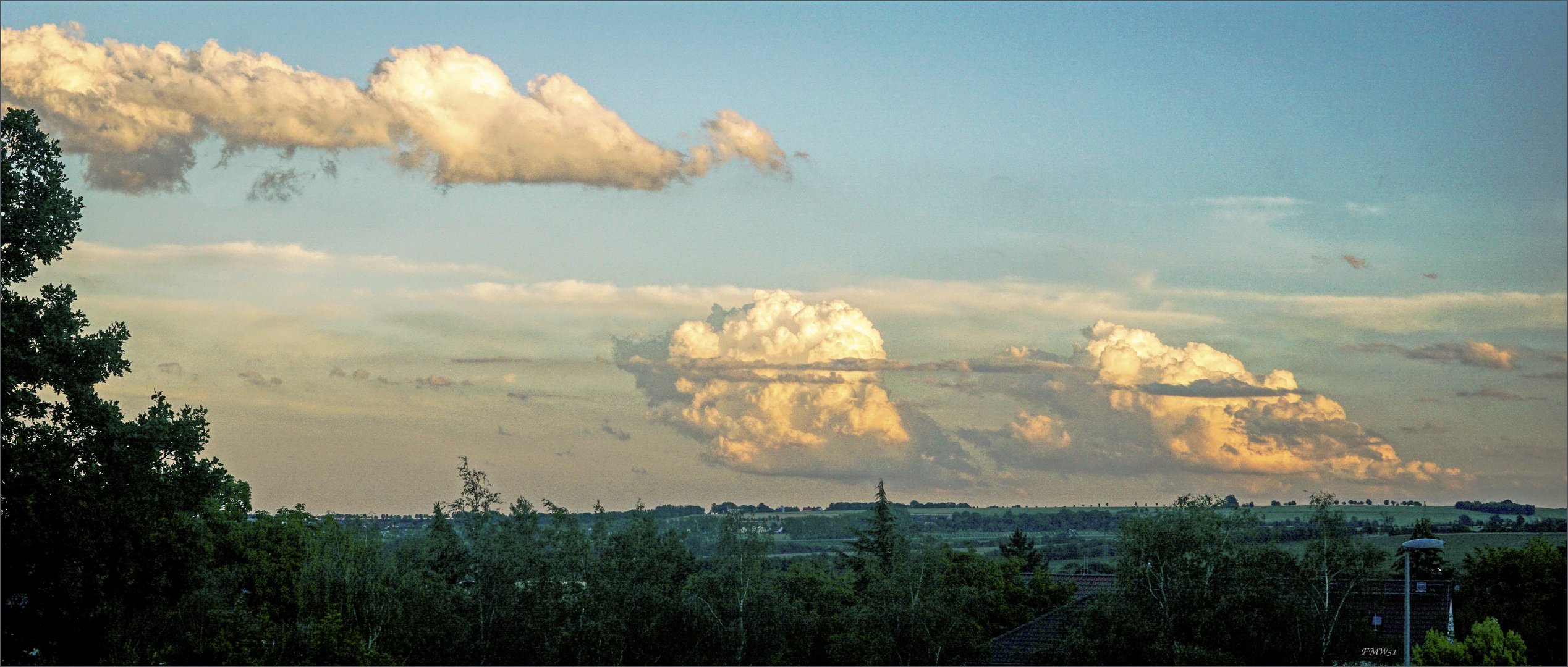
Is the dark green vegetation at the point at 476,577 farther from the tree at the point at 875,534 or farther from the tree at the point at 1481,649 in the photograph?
the tree at the point at 875,534

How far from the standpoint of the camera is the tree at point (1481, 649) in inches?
1170

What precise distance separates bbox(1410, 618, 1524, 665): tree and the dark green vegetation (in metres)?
0.18

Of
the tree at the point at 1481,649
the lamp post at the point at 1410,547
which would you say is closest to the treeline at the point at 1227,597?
the tree at the point at 1481,649

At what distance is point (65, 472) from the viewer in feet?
83.1

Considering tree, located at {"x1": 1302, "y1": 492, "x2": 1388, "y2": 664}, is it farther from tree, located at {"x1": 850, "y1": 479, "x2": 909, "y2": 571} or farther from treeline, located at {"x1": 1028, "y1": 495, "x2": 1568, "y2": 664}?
tree, located at {"x1": 850, "y1": 479, "x2": 909, "y2": 571}

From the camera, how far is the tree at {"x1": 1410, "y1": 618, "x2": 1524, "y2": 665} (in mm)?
29719

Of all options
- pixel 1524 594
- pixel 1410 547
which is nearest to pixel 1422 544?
pixel 1410 547

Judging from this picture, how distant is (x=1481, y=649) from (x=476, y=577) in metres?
33.0

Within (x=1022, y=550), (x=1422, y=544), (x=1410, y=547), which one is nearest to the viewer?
(x=1410, y=547)

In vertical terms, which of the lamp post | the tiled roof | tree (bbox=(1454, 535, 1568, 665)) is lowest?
the tiled roof

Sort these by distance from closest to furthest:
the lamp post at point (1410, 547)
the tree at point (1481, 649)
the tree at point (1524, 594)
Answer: the lamp post at point (1410, 547) → the tree at point (1481, 649) → the tree at point (1524, 594)

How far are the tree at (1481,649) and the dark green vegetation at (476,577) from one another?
18 cm

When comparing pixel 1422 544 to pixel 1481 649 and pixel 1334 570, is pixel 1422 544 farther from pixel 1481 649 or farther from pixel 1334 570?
pixel 1334 570

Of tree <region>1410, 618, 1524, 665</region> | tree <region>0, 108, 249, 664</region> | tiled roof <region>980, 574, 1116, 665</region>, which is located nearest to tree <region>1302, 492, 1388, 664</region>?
tiled roof <region>980, 574, 1116, 665</region>
